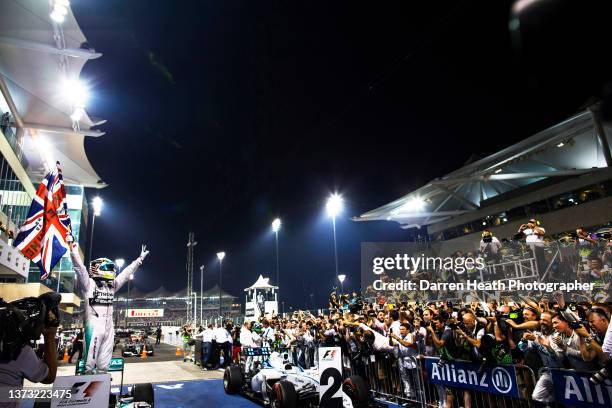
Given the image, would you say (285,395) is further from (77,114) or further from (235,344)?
(77,114)

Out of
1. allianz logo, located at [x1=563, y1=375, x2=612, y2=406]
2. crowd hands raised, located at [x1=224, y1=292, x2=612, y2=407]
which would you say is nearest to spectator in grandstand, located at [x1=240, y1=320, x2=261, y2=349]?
crowd hands raised, located at [x1=224, y1=292, x2=612, y2=407]

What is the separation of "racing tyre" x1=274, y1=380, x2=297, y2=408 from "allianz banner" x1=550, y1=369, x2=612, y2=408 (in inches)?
164

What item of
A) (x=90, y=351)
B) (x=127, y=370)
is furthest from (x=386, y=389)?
(x=127, y=370)

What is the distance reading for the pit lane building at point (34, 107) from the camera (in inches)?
696

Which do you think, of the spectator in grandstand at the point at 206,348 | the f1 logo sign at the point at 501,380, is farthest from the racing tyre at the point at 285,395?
the spectator in grandstand at the point at 206,348

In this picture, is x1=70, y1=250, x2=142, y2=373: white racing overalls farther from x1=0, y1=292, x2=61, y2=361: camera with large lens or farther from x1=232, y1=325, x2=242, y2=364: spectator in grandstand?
x1=232, y1=325, x2=242, y2=364: spectator in grandstand

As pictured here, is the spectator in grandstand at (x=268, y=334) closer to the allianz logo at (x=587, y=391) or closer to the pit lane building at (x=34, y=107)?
the allianz logo at (x=587, y=391)

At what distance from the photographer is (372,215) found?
28297 mm

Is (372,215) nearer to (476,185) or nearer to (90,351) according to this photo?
(476,185)

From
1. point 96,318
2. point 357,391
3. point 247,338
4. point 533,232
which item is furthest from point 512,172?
point 96,318

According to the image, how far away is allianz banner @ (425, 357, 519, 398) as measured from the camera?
6355 millimetres

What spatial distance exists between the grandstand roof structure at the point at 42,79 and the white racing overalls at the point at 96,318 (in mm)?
14584

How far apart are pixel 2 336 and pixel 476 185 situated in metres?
25.9

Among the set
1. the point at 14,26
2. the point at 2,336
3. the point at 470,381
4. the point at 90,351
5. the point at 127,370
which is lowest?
the point at 127,370
